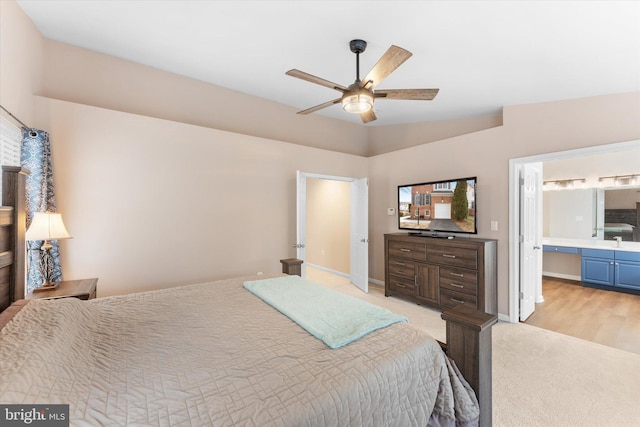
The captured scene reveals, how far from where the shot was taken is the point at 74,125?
267 cm

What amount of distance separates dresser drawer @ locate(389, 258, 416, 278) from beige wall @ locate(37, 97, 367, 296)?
66.4 inches

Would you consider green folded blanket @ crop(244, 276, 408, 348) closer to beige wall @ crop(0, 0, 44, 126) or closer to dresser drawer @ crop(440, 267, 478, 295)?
dresser drawer @ crop(440, 267, 478, 295)

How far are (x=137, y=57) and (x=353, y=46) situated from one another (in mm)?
2416

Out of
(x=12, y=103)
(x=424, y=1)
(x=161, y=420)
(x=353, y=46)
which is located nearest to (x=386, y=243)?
(x=353, y=46)

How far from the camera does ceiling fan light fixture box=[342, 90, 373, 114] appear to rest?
2.23 m

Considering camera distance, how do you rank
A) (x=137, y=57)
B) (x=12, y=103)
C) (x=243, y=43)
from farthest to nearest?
1. (x=137, y=57)
2. (x=243, y=43)
3. (x=12, y=103)

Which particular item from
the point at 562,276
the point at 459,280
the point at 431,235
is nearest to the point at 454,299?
the point at 459,280

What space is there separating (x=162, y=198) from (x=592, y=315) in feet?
18.7

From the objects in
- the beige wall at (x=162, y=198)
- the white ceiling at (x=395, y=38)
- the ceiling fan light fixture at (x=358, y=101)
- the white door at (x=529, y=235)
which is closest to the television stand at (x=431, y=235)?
the white door at (x=529, y=235)

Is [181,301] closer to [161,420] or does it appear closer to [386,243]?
[161,420]

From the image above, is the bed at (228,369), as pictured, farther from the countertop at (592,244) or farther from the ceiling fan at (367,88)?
the countertop at (592,244)

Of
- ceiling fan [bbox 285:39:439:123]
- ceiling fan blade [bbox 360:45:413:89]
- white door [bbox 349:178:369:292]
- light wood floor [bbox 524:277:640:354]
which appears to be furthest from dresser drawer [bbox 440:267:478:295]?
ceiling fan blade [bbox 360:45:413:89]

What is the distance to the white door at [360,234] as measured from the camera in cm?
468

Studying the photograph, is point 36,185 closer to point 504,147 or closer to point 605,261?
point 504,147
